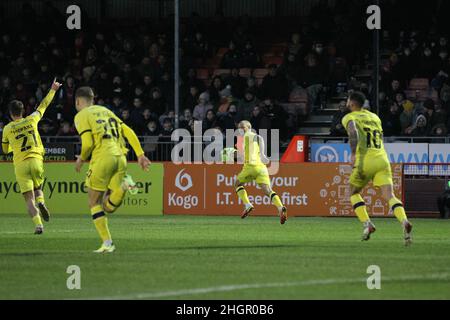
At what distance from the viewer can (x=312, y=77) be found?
106 ft

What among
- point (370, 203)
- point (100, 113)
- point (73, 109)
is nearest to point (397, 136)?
point (370, 203)

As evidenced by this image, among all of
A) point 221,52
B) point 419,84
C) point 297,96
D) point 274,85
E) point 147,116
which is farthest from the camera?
point 221,52

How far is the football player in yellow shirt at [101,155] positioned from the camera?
15602 mm

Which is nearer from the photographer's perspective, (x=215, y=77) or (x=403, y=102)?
(x=403, y=102)

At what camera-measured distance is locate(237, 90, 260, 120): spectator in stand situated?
103 feet

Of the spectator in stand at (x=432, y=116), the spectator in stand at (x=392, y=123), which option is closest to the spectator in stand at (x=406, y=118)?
the spectator in stand at (x=392, y=123)

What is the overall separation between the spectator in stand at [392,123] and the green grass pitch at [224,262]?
23.2 ft

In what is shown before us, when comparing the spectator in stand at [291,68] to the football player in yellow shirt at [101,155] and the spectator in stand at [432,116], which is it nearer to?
the spectator in stand at [432,116]

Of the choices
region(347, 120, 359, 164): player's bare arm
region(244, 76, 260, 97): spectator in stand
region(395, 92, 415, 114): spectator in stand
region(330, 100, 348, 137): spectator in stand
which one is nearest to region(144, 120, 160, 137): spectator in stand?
region(244, 76, 260, 97): spectator in stand

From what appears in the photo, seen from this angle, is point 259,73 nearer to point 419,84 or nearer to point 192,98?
point 192,98

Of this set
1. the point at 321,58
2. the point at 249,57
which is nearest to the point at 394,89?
the point at 321,58

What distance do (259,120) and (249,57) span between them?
394 centimetres

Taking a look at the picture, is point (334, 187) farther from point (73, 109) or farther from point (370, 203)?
point (73, 109)
